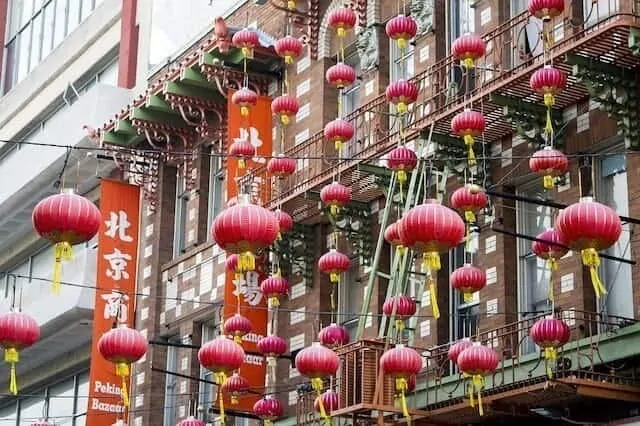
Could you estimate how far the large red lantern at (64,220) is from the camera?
20266 millimetres

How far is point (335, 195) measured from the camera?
83.9ft

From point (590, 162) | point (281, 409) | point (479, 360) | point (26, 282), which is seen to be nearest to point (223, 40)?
point (281, 409)

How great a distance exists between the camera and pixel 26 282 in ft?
149

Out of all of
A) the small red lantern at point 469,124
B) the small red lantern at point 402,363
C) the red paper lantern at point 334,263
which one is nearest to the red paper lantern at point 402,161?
the small red lantern at point 469,124

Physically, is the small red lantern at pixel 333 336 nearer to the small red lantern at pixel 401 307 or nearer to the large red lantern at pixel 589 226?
the small red lantern at pixel 401 307

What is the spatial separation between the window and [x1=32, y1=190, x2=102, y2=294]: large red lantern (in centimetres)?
2582

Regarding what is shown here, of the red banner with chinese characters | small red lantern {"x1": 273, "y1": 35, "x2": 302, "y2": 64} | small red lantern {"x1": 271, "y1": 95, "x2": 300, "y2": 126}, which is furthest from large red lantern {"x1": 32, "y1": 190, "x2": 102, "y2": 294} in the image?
the red banner with chinese characters

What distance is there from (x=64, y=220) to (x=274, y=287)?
318 inches

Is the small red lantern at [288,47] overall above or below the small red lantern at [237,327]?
above

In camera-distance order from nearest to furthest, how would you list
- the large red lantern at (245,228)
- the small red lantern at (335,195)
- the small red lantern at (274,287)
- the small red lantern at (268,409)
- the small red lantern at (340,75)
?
the large red lantern at (245,228) → the small red lantern at (335,195) → the small red lantern at (340,75) → the small red lantern at (268,409) → the small red lantern at (274,287)

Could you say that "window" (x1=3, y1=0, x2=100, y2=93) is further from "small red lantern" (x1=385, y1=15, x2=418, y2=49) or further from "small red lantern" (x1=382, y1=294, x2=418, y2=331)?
"small red lantern" (x1=382, y1=294, x2=418, y2=331)

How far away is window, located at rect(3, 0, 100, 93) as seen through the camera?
1860 inches

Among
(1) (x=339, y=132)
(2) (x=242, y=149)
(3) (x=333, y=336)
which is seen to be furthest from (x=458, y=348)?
(2) (x=242, y=149)

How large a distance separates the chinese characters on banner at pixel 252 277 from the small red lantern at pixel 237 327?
3.60 ft
